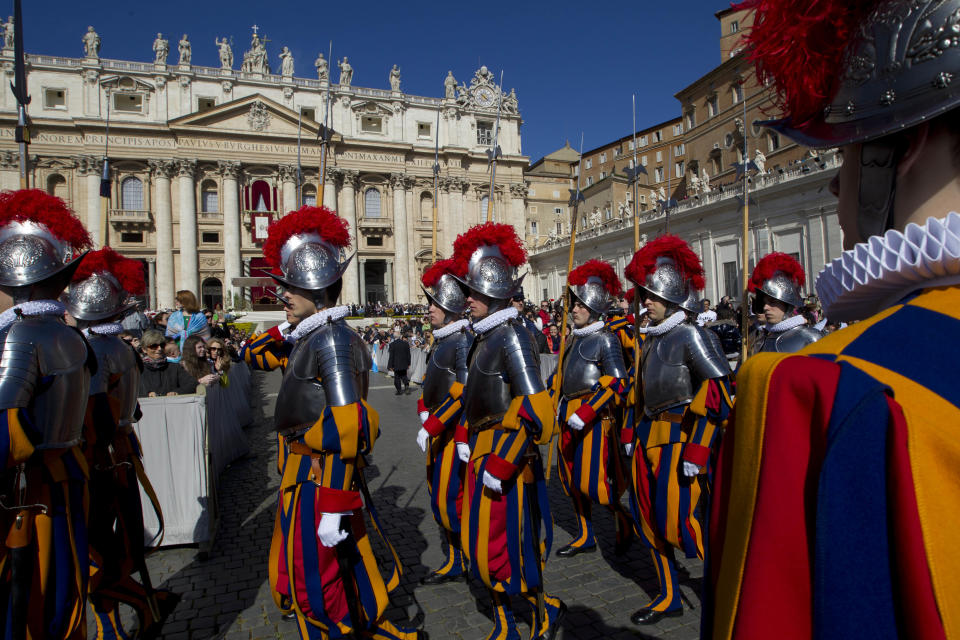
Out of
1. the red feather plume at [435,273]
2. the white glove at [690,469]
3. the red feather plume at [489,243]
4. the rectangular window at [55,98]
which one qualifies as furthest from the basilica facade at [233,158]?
the white glove at [690,469]

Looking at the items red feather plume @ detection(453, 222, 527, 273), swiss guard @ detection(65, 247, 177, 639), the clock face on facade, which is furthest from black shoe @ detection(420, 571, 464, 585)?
the clock face on facade

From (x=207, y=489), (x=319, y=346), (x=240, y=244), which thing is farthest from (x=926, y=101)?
(x=240, y=244)

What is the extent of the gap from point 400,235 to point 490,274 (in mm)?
49033

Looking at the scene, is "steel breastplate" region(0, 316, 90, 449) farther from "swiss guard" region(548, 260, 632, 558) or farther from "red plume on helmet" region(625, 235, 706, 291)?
"red plume on helmet" region(625, 235, 706, 291)

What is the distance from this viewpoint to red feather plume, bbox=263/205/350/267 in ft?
12.9

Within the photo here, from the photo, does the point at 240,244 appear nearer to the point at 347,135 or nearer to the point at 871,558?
the point at 347,135

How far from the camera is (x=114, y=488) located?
4.11 m

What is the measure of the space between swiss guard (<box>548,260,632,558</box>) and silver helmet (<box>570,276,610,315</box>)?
12 mm

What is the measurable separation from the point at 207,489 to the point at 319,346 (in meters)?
3.62

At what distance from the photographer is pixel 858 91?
3.43 feet

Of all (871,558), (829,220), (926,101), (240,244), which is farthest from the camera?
(240,244)

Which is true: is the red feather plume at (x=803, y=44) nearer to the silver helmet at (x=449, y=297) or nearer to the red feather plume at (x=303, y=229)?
the red feather plume at (x=303, y=229)

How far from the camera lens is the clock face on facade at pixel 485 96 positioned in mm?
49209

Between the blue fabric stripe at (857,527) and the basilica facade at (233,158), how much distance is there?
4073cm
